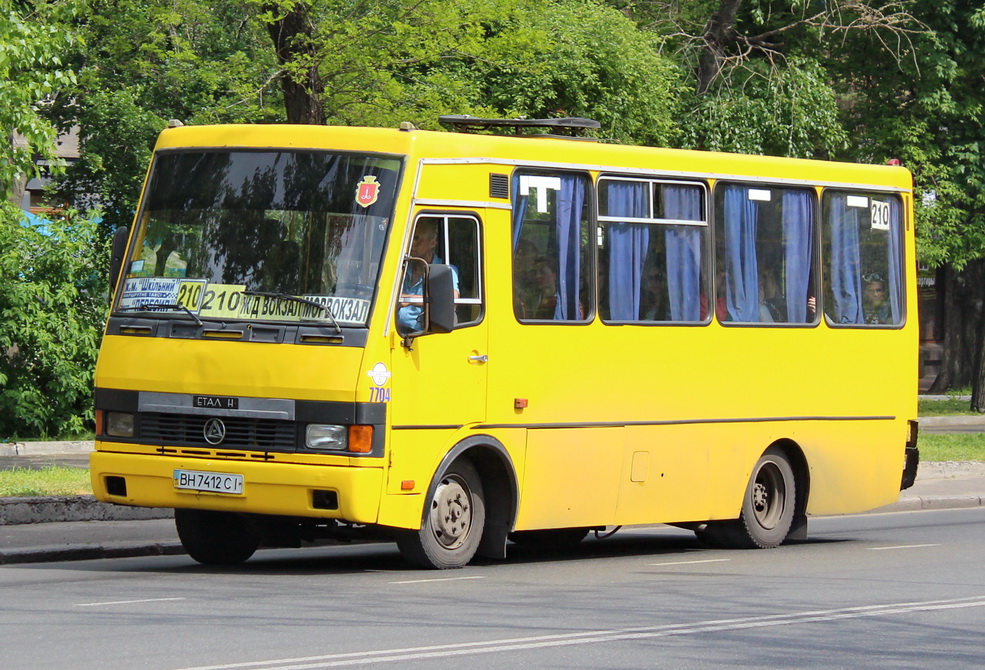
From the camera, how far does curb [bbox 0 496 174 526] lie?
1448 centimetres

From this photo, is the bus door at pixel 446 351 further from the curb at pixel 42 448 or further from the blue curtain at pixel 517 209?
the curb at pixel 42 448

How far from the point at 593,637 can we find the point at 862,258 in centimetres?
788

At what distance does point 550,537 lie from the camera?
1502cm

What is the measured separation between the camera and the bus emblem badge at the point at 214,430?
11414 mm

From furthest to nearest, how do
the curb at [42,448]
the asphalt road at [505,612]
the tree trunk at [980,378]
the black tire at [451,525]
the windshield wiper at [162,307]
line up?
the tree trunk at [980,378] < the curb at [42,448] < the black tire at [451,525] < the windshield wiper at [162,307] < the asphalt road at [505,612]

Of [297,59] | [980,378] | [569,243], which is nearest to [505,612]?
[569,243]

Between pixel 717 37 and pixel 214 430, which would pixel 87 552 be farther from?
pixel 717 37

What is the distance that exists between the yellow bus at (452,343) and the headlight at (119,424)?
18 millimetres

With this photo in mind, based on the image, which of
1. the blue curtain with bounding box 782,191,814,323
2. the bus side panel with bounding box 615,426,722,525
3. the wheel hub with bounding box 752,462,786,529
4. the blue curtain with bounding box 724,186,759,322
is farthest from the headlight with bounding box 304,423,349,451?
the blue curtain with bounding box 782,191,814,323

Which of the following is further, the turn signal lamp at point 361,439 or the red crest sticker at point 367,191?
the red crest sticker at point 367,191

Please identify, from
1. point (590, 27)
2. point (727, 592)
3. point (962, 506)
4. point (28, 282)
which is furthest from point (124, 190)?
point (727, 592)

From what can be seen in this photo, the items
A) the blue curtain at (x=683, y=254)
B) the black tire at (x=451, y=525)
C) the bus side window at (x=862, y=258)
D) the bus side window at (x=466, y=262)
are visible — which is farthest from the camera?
the bus side window at (x=862, y=258)

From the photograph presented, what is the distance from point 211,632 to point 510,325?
4409mm

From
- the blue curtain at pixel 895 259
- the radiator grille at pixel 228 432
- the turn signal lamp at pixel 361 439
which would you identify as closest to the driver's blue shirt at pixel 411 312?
the turn signal lamp at pixel 361 439
